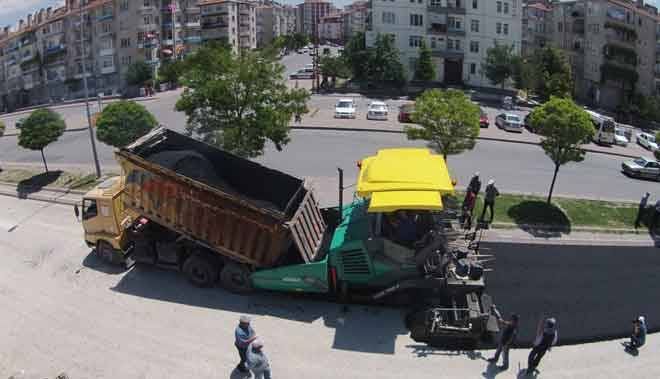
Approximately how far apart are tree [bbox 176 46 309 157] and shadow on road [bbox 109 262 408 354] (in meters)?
6.73

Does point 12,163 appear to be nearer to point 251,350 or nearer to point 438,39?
point 251,350

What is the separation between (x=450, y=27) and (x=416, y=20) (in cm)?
378

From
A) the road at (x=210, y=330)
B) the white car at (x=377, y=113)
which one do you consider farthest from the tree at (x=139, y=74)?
the road at (x=210, y=330)

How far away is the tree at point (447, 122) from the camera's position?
22.4 m

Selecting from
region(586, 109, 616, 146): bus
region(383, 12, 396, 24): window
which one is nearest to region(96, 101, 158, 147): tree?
region(586, 109, 616, 146): bus

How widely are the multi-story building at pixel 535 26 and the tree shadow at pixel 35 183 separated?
7570 cm

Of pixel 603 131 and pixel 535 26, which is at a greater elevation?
pixel 535 26

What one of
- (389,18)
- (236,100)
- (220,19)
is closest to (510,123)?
(236,100)

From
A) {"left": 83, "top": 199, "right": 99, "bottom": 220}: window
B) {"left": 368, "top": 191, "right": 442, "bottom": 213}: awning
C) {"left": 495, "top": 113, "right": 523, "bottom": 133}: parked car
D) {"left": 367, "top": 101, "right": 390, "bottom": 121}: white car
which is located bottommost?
{"left": 83, "top": 199, "right": 99, "bottom": 220}: window

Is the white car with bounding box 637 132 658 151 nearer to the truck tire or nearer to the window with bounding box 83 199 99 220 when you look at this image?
the truck tire

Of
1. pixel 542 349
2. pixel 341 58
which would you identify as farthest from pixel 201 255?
pixel 341 58

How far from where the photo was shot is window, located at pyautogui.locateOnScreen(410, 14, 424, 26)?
6410 cm

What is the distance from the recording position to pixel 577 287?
16391 millimetres

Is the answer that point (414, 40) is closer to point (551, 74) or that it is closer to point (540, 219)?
point (551, 74)
